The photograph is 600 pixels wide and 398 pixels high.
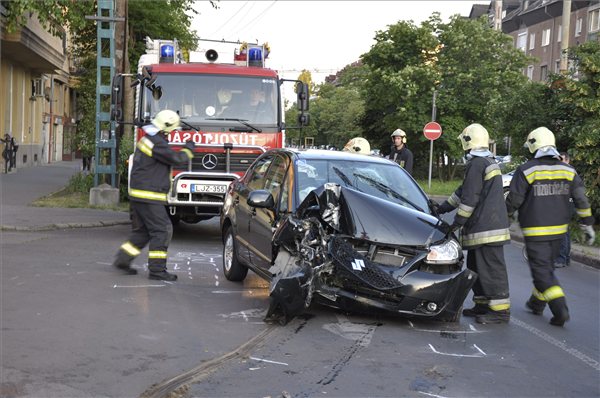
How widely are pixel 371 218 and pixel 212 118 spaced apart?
5840mm

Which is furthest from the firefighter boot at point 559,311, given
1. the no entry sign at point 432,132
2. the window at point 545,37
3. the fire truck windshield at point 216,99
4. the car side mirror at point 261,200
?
the window at point 545,37

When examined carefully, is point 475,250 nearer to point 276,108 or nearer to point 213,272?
point 213,272

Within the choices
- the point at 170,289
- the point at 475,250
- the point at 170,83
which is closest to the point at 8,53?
the point at 170,83

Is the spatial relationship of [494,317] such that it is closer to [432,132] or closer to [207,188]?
[207,188]

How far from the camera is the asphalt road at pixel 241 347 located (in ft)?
16.4

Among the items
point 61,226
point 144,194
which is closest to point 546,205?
point 144,194

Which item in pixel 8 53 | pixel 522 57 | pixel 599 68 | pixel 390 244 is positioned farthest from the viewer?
pixel 522 57

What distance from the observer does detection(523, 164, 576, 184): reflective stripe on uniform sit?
7434mm

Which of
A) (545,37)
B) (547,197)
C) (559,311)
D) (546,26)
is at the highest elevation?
(546,26)

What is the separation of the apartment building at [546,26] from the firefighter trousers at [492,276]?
5154cm

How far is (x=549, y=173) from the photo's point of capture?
24.4 feet

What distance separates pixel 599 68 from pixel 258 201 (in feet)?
35.2

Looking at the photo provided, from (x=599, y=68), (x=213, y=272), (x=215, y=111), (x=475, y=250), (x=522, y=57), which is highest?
(x=522, y=57)

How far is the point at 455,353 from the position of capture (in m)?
6.03
